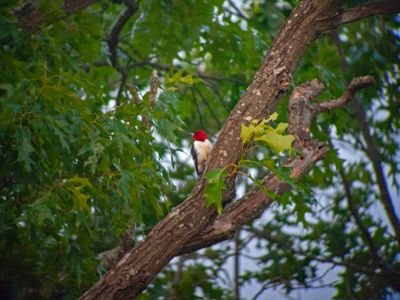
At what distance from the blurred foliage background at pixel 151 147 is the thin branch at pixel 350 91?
70cm


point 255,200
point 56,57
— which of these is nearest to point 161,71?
point 56,57

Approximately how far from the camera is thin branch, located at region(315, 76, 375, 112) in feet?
17.6

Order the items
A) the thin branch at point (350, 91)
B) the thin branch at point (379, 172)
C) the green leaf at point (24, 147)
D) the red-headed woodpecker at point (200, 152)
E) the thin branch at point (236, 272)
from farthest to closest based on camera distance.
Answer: the thin branch at point (236, 272), the thin branch at point (379, 172), the red-headed woodpecker at point (200, 152), the thin branch at point (350, 91), the green leaf at point (24, 147)

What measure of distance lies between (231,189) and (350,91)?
2069 millimetres

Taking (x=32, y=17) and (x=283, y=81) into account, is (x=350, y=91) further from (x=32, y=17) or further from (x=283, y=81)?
(x=32, y=17)

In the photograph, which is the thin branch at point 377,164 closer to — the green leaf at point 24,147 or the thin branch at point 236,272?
the thin branch at point 236,272

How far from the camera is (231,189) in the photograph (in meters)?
3.97

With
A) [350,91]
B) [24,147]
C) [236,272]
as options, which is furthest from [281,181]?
[236,272]

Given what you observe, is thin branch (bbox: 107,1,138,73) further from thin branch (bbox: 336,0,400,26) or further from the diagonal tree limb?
thin branch (bbox: 336,0,400,26)

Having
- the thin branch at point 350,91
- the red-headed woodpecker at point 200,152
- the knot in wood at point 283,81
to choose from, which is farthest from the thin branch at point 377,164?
the knot in wood at point 283,81

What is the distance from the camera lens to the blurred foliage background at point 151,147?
4.18 meters

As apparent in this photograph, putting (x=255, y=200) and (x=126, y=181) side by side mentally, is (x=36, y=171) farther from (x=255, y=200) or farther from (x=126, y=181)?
(x=255, y=200)

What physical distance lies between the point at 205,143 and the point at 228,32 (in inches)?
65.1

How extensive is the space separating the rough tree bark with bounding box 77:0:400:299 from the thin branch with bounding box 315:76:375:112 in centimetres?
104
